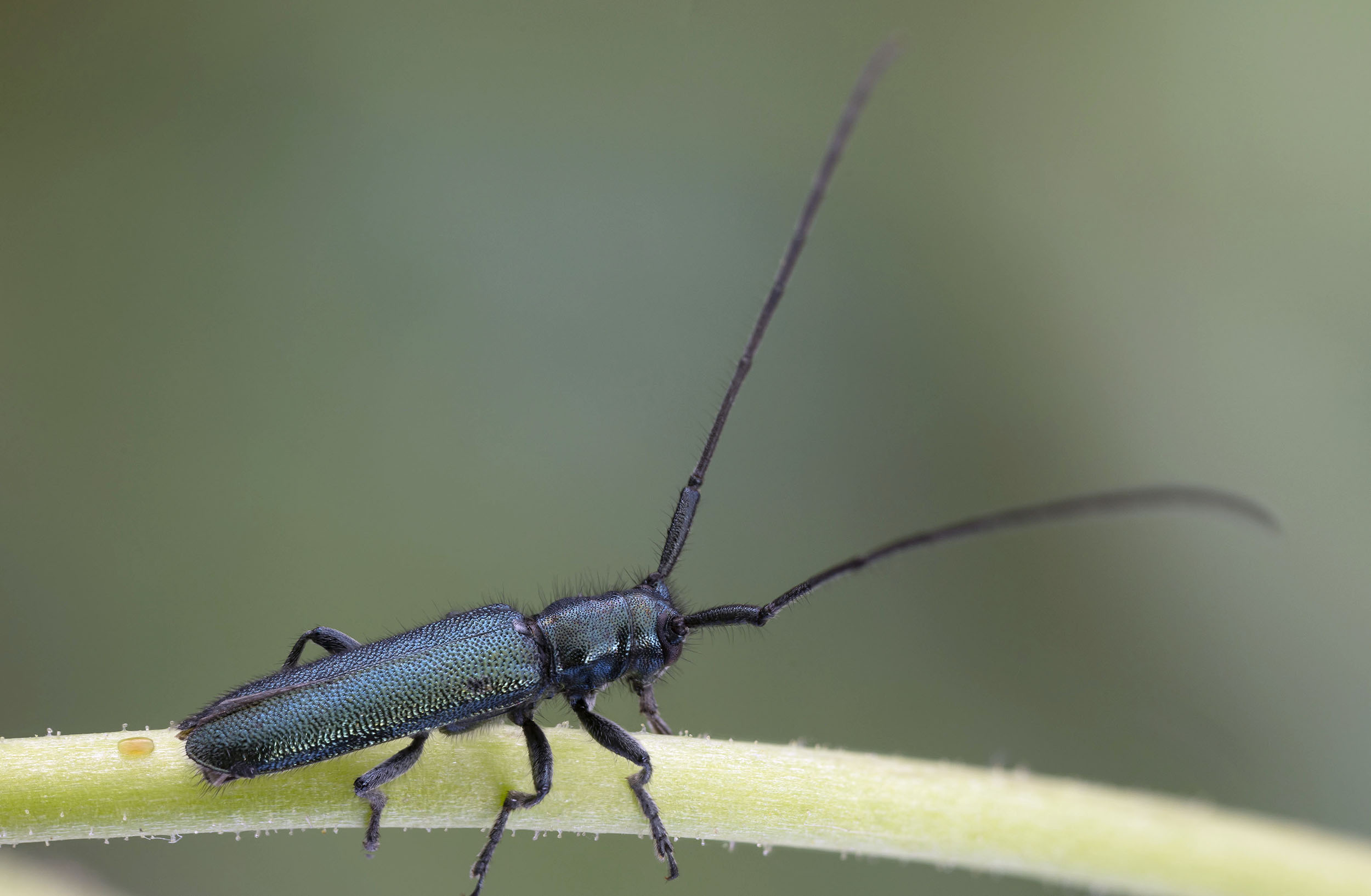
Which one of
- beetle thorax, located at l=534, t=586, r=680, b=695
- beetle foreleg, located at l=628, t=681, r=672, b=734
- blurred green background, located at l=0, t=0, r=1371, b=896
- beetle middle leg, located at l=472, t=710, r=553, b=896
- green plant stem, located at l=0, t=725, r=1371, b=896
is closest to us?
green plant stem, located at l=0, t=725, r=1371, b=896

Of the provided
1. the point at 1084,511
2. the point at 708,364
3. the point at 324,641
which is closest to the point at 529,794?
the point at 324,641

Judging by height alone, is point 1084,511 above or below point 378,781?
above

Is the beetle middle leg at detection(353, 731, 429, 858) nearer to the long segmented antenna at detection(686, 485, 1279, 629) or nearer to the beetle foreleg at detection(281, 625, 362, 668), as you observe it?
the beetle foreleg at detection(281, 625, 362, 668)

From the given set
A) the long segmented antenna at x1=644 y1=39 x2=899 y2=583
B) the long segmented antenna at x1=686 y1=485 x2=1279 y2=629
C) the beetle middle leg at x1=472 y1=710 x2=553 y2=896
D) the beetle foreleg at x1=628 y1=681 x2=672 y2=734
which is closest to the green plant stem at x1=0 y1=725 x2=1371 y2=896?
the beetle middle leg at x1=472 y1=710 x2=553 y2=896

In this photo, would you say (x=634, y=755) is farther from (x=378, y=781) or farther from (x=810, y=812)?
(x=378, y=781)

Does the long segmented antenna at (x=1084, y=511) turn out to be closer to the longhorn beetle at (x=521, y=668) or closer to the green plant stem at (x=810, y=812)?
the longhorn beetle at (x=521, y=668)

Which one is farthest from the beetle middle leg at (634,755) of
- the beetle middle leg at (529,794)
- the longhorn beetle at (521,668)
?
the beetle middle leg at (529,794)
